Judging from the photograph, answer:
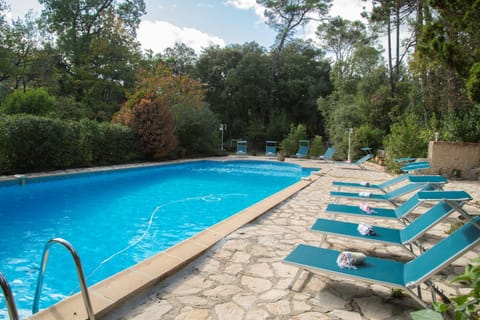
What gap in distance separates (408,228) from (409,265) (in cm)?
80

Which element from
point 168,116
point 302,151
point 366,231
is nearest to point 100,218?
point 366,231

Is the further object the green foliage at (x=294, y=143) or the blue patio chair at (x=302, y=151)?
the green foliage at (x=294, y=143)

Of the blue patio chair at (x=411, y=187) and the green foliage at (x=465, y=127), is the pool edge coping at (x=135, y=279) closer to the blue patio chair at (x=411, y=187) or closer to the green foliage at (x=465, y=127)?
the blue patio chair at (x=411, y=187)

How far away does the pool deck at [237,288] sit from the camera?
2.27 meters

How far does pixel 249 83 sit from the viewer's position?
23.0 metres

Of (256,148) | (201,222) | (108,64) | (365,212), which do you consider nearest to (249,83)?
(256,148)

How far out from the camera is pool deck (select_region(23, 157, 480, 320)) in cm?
227

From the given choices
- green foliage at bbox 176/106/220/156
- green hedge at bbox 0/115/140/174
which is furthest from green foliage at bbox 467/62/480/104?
green foliage at bbox 176/106/220/156

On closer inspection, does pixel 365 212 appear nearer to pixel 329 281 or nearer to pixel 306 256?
pixel 329 281

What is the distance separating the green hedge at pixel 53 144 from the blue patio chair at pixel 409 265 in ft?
33.3

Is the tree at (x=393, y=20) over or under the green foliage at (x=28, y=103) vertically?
over

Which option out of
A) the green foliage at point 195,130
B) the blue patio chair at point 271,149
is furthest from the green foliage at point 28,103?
the blue patio chair at point 271,149

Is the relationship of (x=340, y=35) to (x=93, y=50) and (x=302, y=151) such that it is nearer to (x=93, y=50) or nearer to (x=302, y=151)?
(x=302, y=151)

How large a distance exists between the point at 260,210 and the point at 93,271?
268 cm
